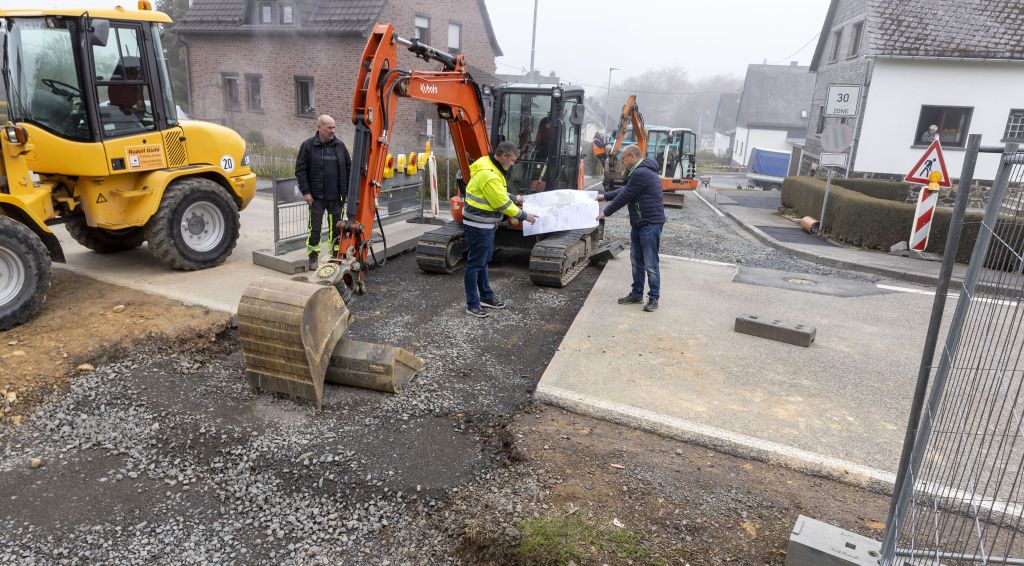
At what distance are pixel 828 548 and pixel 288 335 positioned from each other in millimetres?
3531

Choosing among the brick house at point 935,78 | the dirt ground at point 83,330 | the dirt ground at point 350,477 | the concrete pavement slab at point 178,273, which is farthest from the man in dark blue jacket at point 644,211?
the brick house at point 935,78

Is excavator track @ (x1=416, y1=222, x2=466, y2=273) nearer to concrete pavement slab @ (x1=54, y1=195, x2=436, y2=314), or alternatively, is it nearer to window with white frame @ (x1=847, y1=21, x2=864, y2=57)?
concrete pavement slab @ (x1=54, y1=195, x2=436, y2=314)

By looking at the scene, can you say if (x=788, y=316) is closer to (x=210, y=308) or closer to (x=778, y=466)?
(x=778, y=466)

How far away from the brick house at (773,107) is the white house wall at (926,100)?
1151 inches

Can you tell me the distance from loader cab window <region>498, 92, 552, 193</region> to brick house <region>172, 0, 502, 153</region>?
1271 centimetres

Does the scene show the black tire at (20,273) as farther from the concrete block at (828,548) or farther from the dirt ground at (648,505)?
the concrete block at (828,548)

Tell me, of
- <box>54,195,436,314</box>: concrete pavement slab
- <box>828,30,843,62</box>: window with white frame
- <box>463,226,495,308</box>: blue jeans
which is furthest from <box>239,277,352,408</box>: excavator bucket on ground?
<box>828,30,843,62</box>: window with white frame

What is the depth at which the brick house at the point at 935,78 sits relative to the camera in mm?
16266

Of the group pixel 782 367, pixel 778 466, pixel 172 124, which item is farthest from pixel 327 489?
pixel 172 124

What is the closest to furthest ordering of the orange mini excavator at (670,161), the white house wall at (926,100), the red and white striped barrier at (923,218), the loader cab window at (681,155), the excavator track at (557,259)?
the excavator track at (557,259)
the red and white striped barrier at (923,218)
the white house wall at (926,100)
the orange mini excavator at (670,161)
the loader cab window at (681,155)

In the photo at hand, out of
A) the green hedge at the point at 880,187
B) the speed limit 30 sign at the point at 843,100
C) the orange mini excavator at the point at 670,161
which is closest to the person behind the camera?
the speed limit 30 sign at the point at 843,100

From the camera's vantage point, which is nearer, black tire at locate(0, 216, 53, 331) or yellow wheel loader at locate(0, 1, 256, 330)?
black tire at locate(0, 216, 53, 331)

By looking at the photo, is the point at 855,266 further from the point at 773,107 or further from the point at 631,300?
the point at 773,107

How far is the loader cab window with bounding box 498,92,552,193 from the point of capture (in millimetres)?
8797
